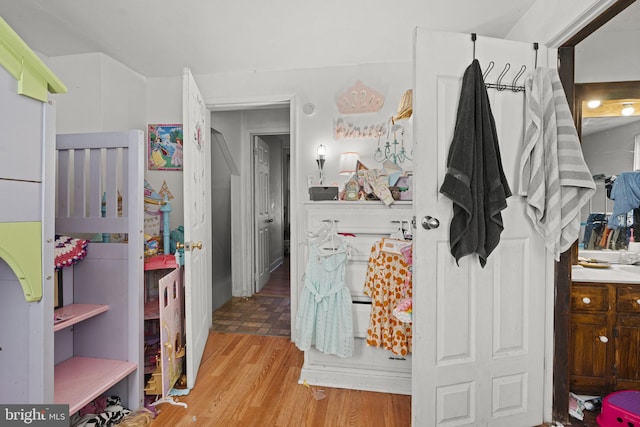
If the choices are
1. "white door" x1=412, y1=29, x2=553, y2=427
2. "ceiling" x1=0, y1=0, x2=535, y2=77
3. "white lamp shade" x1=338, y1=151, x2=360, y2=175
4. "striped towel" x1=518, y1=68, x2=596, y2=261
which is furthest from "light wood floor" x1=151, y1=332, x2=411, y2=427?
"ceiling" x1=0, y1=0, x2=535, y2=77

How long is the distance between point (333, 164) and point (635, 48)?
2.09 metres

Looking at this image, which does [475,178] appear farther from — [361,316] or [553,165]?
[361,316]

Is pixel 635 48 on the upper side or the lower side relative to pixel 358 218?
upper

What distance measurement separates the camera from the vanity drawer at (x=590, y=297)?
184 centimetres

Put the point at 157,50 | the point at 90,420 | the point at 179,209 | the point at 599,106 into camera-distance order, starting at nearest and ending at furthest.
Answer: the point at 90,420 → the point at 599,106 → the point at 157,50 → the point at 179,209

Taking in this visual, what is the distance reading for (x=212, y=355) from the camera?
247 cm

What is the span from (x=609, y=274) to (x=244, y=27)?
2819 millimetres

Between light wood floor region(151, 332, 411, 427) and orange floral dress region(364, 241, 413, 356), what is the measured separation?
0.34 m

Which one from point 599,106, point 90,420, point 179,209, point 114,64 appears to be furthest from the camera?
point 179,209

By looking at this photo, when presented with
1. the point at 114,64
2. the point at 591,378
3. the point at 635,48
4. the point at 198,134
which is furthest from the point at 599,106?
the point at 114,64

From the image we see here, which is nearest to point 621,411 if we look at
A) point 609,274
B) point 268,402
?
point 609,274

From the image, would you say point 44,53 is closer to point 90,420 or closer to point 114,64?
point 114,64

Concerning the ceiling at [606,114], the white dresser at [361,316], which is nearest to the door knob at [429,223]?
→ the white dresser at [361,316]

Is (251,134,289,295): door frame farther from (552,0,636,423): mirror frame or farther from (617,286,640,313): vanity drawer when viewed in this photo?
(617,286,640,313): vanity drawer
